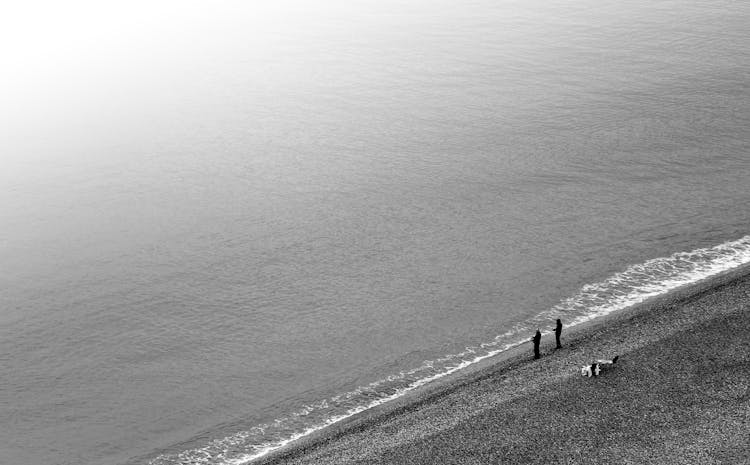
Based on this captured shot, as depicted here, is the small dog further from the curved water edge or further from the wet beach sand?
the curved water edge

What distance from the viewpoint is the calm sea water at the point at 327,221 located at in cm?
3250

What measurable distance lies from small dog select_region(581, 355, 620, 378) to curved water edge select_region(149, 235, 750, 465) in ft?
18.2

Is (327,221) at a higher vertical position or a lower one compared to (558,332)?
higher

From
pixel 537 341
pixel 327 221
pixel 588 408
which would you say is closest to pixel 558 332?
pixel 537 341

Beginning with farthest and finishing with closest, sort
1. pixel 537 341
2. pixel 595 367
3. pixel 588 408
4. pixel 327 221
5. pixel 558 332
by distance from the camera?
pixel 327 221 < pixel 558 332 < pixel 537 341 < pixel 595 367 < pixel 588 408

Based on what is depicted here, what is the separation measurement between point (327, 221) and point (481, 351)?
1554 centimetres

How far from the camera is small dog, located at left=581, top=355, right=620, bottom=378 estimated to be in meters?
29.1

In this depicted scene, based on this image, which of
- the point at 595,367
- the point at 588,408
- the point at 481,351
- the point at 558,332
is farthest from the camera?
the point at 481,351

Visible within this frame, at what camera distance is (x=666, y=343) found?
31.0 meters

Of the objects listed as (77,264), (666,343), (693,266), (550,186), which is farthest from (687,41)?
(77,264)

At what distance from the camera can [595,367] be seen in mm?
29094

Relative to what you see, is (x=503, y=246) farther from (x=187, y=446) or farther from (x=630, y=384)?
(x=187, y=446)

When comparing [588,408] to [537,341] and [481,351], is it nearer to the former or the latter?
[537,341]

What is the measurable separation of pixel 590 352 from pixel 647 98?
125ft
